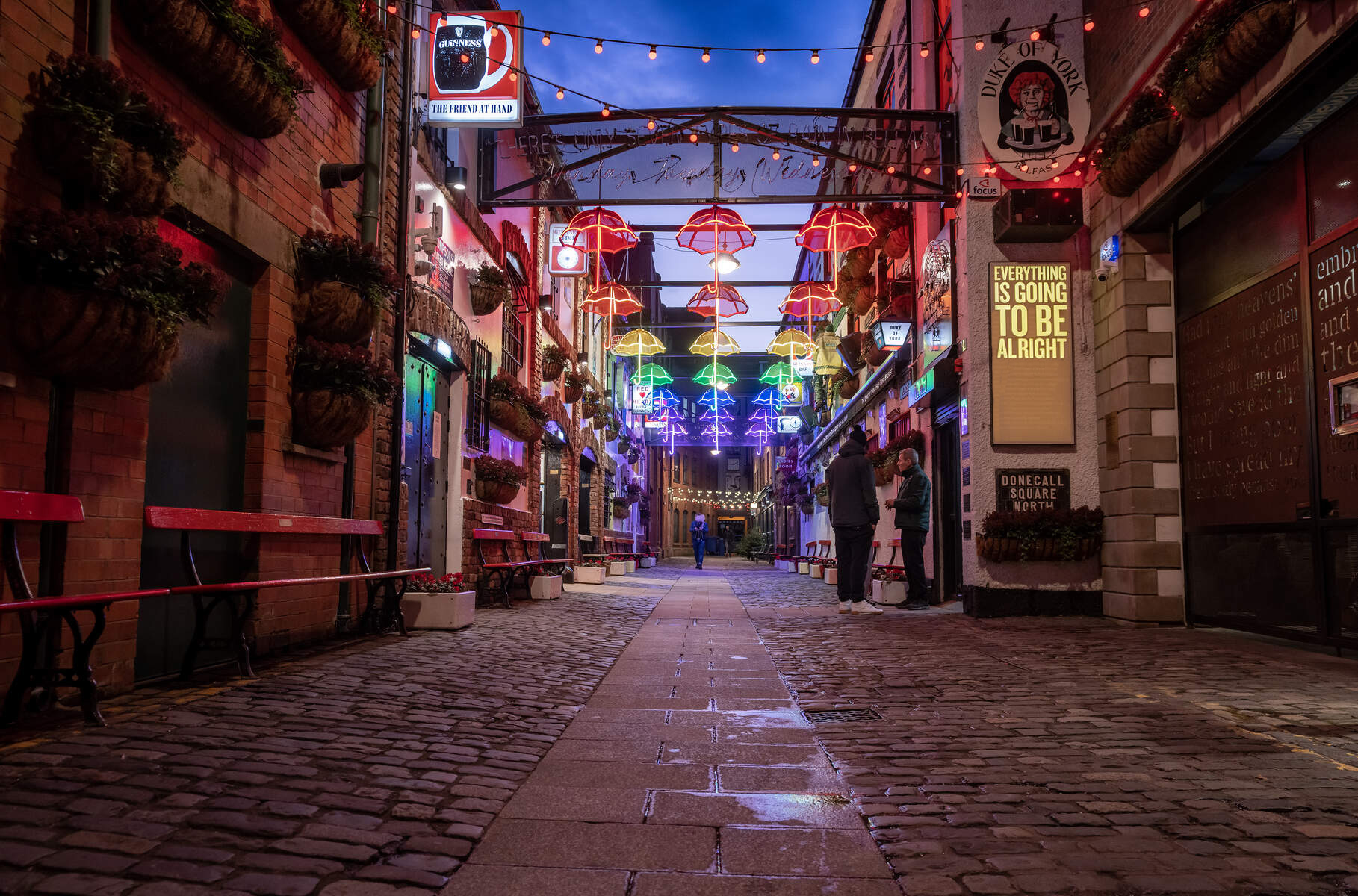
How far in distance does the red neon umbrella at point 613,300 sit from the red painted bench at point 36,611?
12.4m

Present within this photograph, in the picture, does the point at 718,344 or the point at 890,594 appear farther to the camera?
the point at 718,344

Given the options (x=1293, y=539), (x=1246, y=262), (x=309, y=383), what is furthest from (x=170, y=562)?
(x=1246, y=262)

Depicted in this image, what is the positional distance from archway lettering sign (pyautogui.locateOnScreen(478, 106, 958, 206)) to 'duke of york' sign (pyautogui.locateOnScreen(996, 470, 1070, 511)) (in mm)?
3622

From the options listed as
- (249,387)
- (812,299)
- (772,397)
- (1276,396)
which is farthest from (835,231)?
(772,397)

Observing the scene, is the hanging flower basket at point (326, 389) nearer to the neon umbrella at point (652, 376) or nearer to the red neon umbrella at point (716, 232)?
the red neon umbrella at point (716, 232)

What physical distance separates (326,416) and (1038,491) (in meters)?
6.97

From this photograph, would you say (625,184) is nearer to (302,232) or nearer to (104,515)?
(302,232)

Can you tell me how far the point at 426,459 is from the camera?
32.9 feet

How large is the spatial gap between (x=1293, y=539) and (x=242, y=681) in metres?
7.13

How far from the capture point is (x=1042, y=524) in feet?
30.1

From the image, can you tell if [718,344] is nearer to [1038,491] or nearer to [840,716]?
[1038,491]

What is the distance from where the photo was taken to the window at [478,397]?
11133mm

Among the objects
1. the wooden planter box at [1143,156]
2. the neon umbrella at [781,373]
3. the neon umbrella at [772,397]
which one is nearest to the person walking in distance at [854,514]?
the wooden planter box at [1143,156]

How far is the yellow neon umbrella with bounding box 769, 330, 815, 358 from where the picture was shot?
16500mm
